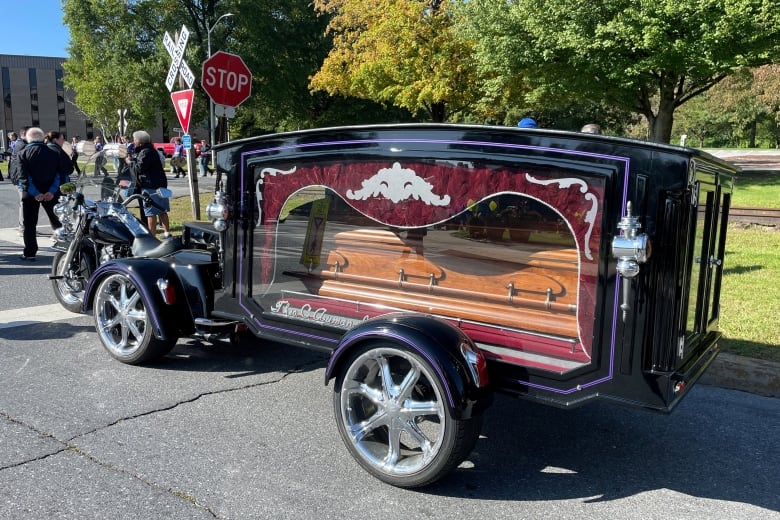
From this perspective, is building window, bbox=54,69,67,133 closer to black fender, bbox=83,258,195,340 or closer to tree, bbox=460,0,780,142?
tree, bbox=460,0,780,142

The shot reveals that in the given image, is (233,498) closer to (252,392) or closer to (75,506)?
(75,506)

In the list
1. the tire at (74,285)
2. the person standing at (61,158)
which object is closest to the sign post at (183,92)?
the person standing at (61,158)

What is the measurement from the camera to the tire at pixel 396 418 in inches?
110

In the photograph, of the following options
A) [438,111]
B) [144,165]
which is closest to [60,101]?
[438,111]

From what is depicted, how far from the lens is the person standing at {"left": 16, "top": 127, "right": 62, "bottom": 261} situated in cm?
874

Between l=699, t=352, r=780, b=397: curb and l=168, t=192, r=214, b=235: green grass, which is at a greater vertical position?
l=168, t=192, r=214, b=235: green grass

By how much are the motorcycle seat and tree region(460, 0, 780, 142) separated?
15.1 m

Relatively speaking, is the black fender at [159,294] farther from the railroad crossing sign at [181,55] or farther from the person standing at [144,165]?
the railroad crossing sign at [181,55]

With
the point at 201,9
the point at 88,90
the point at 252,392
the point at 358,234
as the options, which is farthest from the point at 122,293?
the point at 88,90

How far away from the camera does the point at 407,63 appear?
22.4 m

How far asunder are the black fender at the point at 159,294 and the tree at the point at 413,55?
18.6 metres

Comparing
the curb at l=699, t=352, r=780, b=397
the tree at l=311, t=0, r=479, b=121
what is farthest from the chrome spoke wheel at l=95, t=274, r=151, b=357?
the tree at l=311, t=0, r=479, b=121

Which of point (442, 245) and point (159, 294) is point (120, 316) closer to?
point (159, 294)

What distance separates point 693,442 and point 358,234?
2.31 meters
